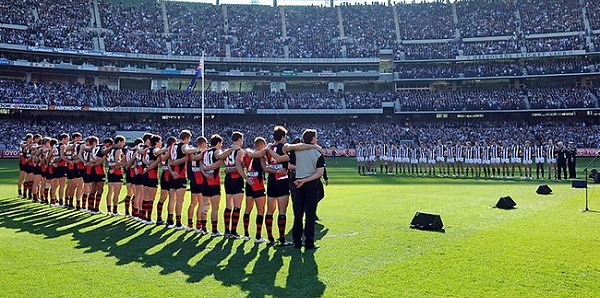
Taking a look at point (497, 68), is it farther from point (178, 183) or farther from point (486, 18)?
point (178, 183)

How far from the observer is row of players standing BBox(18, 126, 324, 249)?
10078 mm

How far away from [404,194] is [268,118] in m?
44.9

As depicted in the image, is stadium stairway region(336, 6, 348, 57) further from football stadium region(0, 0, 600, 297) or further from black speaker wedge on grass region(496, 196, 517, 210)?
black speaker wedge on grass region(496, 196, 517, 210)

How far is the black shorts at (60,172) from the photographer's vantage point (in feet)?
53.6

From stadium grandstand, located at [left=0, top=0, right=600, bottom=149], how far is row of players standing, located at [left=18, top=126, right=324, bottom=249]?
40.5 metres

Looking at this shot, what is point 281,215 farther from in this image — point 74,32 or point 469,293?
point 74,32

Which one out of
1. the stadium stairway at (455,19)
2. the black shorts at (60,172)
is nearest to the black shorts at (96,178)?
the black shorts at (60,172)

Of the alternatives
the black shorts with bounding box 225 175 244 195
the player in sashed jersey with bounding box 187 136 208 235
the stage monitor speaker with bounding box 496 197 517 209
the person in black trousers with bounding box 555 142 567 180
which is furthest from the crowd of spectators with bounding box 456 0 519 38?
the black shorts with bounding box 225 175 244 195

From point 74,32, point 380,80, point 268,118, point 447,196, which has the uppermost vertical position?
point 74,32

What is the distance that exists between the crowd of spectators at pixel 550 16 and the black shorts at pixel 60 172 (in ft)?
185

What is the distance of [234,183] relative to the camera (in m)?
10.8

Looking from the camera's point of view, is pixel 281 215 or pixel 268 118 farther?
pixel 268 118

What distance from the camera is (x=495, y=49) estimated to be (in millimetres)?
58938

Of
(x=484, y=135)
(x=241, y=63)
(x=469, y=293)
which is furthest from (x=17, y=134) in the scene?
(x=469, y=293)
